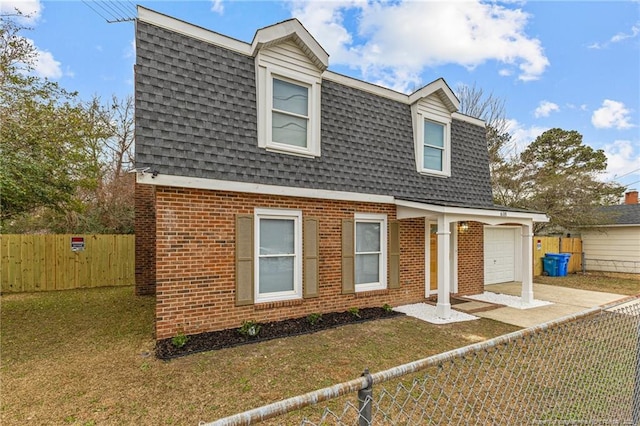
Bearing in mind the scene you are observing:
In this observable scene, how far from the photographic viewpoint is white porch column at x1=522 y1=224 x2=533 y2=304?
8.49 m

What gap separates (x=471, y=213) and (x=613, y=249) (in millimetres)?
13019

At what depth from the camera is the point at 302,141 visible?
6953 mm

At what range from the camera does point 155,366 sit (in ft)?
14.7

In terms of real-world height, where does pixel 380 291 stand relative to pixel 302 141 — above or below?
below

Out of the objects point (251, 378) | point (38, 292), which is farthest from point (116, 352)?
point (38, 292)

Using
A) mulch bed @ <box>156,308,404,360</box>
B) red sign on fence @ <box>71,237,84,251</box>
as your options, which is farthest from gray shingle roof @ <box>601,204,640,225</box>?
red sign on fence @ <box>71,237,84,251</box>

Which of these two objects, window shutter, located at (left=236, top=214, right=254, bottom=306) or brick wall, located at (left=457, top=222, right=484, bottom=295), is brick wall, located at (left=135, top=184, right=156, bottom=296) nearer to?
window shutter, located at (left=236, top=214, right=254, bottom=306)

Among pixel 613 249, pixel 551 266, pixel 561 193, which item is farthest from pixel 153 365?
pixel 613 249

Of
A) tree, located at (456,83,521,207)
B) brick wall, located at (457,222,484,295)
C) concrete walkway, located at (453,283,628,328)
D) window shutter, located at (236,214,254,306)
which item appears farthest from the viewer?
tree, located at (456,83,521,207)

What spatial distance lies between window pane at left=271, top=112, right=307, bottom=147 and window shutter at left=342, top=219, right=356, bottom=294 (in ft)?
6.74

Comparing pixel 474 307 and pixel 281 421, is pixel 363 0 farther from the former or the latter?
pixel 281 421

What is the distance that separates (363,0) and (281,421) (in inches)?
396

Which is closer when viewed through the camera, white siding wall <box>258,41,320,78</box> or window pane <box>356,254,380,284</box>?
white siding wall <box>258,41,320,78</box>

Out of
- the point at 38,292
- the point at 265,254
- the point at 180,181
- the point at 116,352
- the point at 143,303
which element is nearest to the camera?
the point at 116,352
